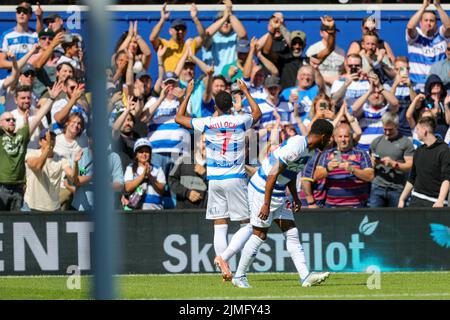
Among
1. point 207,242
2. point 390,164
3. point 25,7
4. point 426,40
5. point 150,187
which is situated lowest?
point 207,242

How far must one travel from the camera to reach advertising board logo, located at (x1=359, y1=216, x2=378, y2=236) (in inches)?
565

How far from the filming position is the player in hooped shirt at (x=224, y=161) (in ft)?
41.2

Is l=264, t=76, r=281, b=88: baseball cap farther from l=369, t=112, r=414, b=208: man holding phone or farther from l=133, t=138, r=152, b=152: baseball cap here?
l=133, t=138, r=152, b=152: baseball cap

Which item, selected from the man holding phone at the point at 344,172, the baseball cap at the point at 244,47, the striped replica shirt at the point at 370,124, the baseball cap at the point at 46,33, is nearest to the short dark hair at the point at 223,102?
the man holding phone at the point at 344,172

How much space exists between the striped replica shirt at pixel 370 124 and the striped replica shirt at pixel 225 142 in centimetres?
316

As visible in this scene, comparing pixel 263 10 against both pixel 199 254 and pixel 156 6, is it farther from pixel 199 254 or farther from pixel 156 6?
pixel 199 254

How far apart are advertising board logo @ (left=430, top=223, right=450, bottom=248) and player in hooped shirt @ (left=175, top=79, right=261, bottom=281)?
2.83m

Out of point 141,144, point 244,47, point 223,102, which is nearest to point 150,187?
point 141,144

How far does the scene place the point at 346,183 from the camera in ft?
48.3

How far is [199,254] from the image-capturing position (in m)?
14.4

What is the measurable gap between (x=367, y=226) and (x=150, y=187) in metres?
3.01

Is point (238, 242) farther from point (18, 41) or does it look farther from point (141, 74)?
point (18, 41)

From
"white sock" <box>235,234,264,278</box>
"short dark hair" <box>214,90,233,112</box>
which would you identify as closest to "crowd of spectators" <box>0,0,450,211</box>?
"short dark hair" <box>214,90,233,112</box>
